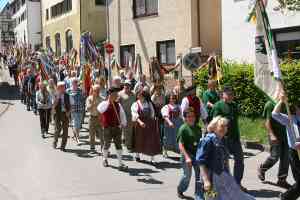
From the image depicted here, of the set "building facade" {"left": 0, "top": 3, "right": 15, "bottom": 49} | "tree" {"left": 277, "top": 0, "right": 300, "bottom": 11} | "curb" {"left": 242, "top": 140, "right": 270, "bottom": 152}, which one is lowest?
"curb" {"left": 242, "top": 140, "right": 270, "bottom": 152}

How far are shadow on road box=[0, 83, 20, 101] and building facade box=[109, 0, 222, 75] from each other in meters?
6.23

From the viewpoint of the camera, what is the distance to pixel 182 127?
8.29m

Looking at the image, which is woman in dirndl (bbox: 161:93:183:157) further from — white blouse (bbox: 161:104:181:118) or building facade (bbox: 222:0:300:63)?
building facade (bbox: 222:0:300:63)

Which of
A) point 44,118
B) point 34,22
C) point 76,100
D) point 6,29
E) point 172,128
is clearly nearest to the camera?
point 172,128

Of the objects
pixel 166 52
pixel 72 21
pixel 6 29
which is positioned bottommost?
pixel 166 52

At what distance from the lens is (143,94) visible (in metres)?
11.9

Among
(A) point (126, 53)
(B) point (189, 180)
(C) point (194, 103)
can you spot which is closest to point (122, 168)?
(C) point (194, 103)

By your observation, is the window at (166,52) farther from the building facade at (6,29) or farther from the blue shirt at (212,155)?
the building facade at (6,29)

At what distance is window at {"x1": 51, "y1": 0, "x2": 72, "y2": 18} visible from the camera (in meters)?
45.7

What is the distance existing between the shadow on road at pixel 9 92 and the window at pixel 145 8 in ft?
26.0

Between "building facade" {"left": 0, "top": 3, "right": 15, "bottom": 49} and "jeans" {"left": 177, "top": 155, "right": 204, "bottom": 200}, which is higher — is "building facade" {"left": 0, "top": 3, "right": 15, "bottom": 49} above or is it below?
above

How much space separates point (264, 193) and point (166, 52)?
17725 millimetres

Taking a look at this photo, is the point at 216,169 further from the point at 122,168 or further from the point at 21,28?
the point at 21,28

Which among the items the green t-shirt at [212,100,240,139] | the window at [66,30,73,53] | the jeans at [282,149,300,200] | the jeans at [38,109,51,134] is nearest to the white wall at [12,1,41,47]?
the window at [66,30,73,53]
